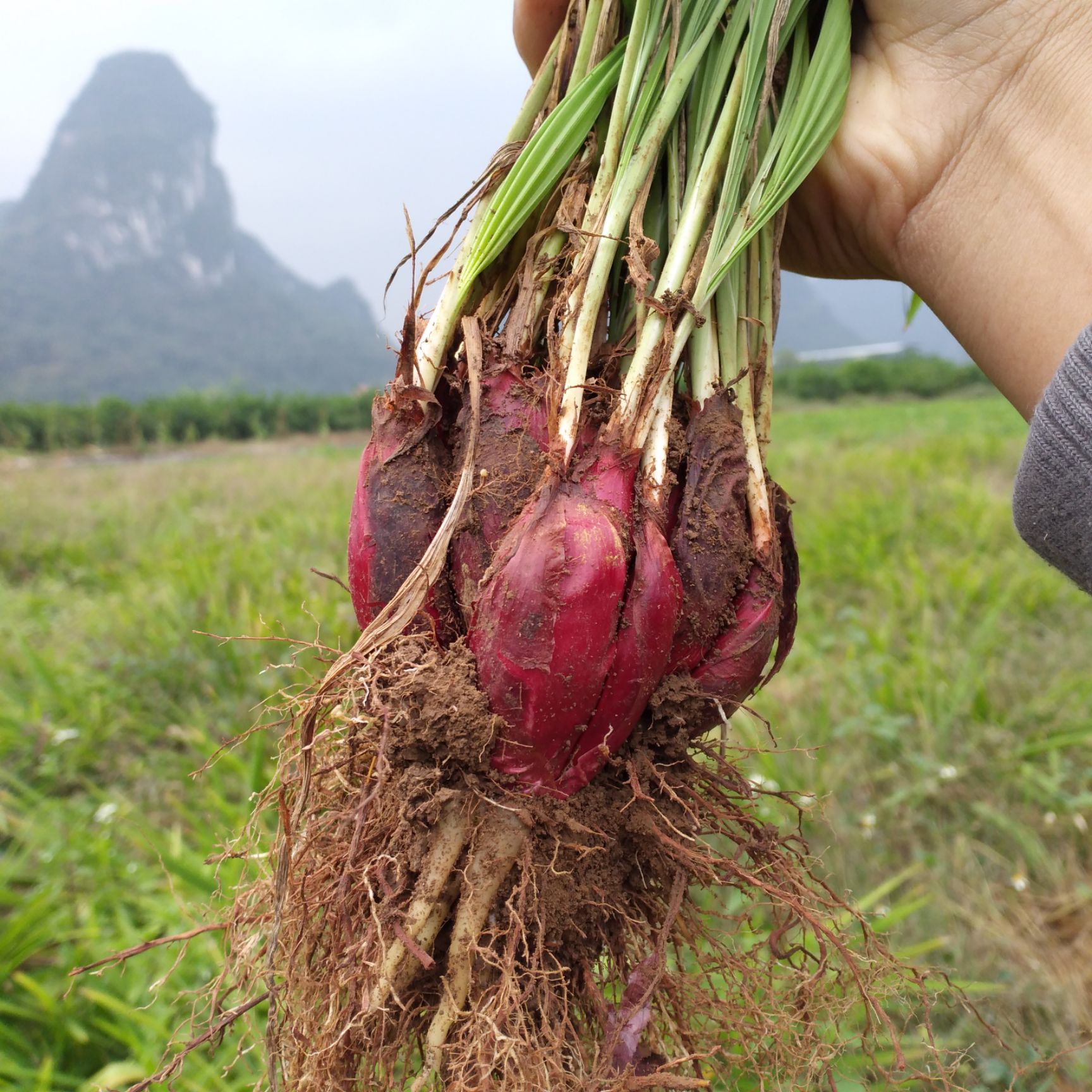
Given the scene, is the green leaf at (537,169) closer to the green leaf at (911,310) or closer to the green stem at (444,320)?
the green stem at (444,320)

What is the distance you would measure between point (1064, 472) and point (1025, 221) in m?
0.40

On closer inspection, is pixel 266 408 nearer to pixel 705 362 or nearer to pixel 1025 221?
pixel 705 362

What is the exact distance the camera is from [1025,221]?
1.06 metres

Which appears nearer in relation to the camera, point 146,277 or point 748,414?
point 748,414

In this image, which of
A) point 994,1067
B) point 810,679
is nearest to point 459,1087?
point 994,1067

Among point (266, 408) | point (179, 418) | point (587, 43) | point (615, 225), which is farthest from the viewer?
point (266, 408)

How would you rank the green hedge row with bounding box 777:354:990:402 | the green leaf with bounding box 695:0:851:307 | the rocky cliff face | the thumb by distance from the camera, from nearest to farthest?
the green leaf with bounding box 695:0:851:307
the thumb
the green hedge row with bounding box 777:354:990:402
the rocky cliff face

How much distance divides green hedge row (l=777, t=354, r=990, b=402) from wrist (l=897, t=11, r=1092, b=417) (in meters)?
30.4

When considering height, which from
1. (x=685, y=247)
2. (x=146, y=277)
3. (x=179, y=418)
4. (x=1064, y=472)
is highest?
(x=685, y=247)

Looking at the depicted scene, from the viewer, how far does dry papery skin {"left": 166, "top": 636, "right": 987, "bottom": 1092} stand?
3.04 feet

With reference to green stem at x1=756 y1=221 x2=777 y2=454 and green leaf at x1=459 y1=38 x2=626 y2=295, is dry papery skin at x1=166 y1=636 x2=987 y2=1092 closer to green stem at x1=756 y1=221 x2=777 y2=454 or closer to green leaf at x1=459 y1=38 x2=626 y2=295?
green stem at x1=756 y1=221 x2=777 y2=454

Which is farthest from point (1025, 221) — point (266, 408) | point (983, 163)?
point (266, 408)

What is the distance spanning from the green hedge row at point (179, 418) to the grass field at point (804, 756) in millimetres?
23157

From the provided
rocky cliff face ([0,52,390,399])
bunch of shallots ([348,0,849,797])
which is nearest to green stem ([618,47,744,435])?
bunch of shallots ([348,0,849,797])
